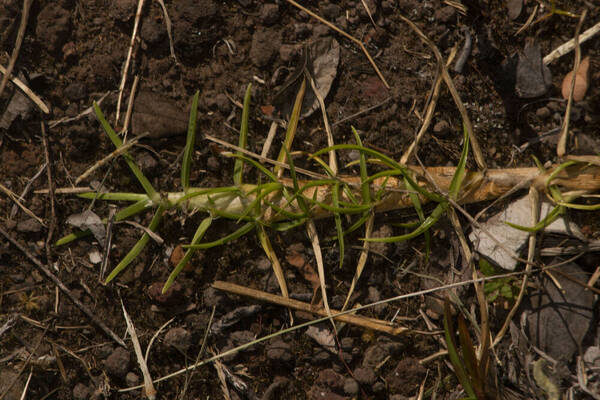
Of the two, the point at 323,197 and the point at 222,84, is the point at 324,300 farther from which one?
the point at 222,84

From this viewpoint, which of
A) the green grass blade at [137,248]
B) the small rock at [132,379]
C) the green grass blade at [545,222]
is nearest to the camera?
the green grass blade at [545,222]

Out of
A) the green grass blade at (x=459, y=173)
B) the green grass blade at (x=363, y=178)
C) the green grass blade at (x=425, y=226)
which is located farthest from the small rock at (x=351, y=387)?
the green grass blade at (x=459, y=173)

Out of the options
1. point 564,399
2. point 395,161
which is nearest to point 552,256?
point 564,399

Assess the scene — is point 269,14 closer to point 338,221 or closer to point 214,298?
point 338,221

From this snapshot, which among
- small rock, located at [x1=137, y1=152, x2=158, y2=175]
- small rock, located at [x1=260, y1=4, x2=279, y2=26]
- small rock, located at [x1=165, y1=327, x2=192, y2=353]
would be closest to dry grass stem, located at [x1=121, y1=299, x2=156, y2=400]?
small rock, located at [x1=165, y1=327, x2=192, y2=353]

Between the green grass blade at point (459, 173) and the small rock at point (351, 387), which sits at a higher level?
the green grass blade at point (459, 173)

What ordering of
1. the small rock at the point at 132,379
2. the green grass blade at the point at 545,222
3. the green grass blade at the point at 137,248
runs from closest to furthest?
the green grass blade at the point at 545,222
the green grass blade at the point at 137,248
the small rock at the point at 132,379

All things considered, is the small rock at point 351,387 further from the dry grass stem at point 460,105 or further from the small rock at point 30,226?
the small rock at point 30,226
